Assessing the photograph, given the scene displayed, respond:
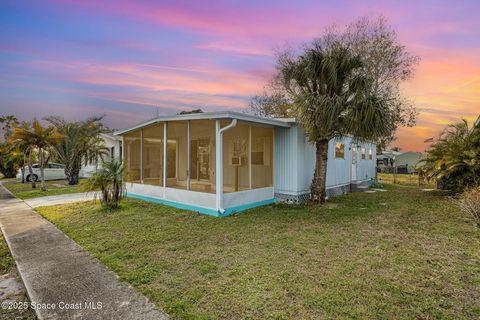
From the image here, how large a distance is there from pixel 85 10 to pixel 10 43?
396 cm

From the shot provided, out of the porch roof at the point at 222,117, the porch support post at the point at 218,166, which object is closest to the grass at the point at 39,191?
the porch roof at the point at 222,117

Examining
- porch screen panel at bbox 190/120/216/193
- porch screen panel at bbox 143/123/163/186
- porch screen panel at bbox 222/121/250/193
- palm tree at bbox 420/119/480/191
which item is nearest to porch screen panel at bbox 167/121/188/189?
porch screen panel at bbox 143/123/163/186

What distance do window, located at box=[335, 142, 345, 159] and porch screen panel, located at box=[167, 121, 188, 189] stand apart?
6.34 m

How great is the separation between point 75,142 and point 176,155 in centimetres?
991

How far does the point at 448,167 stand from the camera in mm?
9133

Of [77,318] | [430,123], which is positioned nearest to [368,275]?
[77,318]

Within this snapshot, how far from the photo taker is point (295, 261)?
3.96 meters

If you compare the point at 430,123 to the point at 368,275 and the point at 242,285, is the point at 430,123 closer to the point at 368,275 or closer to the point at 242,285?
the point at 368,275

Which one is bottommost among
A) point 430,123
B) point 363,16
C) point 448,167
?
point 448,167

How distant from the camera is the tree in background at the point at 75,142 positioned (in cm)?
1563

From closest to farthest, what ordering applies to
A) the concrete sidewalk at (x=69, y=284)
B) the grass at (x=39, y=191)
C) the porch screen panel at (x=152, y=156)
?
1. the concrete sidewalk at (x=69, y=284)
2. the porch screen panel at (x=152, y=156)
3. the grass at (x=39, y=191)

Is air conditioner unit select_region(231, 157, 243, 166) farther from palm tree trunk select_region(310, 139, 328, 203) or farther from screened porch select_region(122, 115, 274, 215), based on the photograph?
palm tree trunk select_region(310, 139, 328, 203)

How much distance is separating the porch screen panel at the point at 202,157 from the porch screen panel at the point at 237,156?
55 centimetres

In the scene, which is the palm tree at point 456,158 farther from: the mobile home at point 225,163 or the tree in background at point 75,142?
the tree in background at point 75,142
